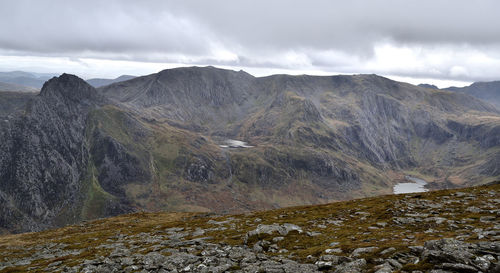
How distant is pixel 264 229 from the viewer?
36.5 metres

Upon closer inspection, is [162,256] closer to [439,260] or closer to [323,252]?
[323,252]

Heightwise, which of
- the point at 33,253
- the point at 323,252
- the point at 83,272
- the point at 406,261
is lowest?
the point at 33,253

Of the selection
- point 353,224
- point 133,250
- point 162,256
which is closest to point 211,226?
point 133,250

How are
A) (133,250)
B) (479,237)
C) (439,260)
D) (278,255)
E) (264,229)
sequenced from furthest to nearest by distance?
(133,250) < (264,229) < (278,255) < (479,237) < (439,260)

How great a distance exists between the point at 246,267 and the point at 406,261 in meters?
12.6

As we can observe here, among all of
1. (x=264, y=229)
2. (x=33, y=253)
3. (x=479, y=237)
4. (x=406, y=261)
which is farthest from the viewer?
(x=33, y=253)

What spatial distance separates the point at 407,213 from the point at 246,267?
28.7 m

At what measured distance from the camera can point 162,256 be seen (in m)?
31.2

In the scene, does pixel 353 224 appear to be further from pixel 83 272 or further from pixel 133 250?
pixel 83 272

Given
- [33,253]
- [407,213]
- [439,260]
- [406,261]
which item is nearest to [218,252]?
[406,261]

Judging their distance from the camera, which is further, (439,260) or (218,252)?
(218,252)

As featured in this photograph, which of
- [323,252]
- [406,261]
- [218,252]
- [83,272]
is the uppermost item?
[406,261]

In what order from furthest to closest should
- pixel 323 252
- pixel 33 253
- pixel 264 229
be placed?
pixel 33 253
pixel 264 229
pixel 323 252

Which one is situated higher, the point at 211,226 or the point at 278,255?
the point at 278,255
